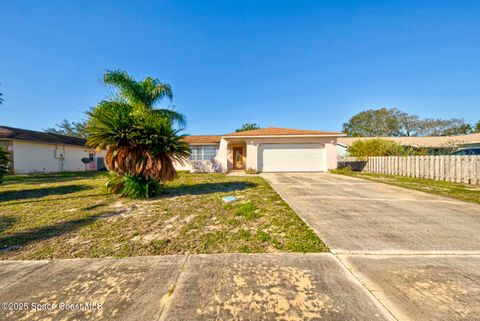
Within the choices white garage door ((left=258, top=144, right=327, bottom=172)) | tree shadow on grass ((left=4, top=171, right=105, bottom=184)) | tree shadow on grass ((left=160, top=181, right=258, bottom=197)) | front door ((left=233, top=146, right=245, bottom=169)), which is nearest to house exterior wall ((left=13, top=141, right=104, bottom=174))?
tree shadow on grass ((left=4, top=171, right=105, bottom=184))

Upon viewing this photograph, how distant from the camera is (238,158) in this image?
18062 mm

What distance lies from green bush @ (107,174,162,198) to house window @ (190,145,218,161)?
398 inches

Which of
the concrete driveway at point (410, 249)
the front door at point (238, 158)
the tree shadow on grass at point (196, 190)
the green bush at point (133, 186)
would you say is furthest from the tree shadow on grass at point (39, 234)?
the front door at point (238, 158)

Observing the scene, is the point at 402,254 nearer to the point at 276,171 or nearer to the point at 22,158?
the point at 276,171

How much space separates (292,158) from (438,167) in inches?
310

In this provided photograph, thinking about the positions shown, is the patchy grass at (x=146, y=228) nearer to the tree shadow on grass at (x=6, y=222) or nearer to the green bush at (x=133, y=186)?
the tree shadow on grass at (x=6, y=222)

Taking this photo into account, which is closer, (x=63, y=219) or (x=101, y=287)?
(x=101, y=287)

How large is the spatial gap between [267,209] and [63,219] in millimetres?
4764

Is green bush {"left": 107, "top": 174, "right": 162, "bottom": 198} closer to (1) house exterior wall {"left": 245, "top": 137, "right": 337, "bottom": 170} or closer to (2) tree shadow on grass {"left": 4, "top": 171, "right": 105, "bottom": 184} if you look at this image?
(2) tree shadow on grass {"left": 4, "top": 171, "right": 105, "bottom": 184}

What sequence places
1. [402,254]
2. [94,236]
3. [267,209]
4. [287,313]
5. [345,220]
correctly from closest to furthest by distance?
[287,313] < [402,254] < [94,236] < [345,220] < [267,209]

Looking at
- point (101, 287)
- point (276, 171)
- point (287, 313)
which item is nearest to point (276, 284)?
point (287, 313)

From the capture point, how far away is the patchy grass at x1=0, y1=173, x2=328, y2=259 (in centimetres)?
→ 298

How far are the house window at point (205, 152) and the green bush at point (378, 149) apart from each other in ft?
42.4

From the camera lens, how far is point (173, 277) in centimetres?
229
